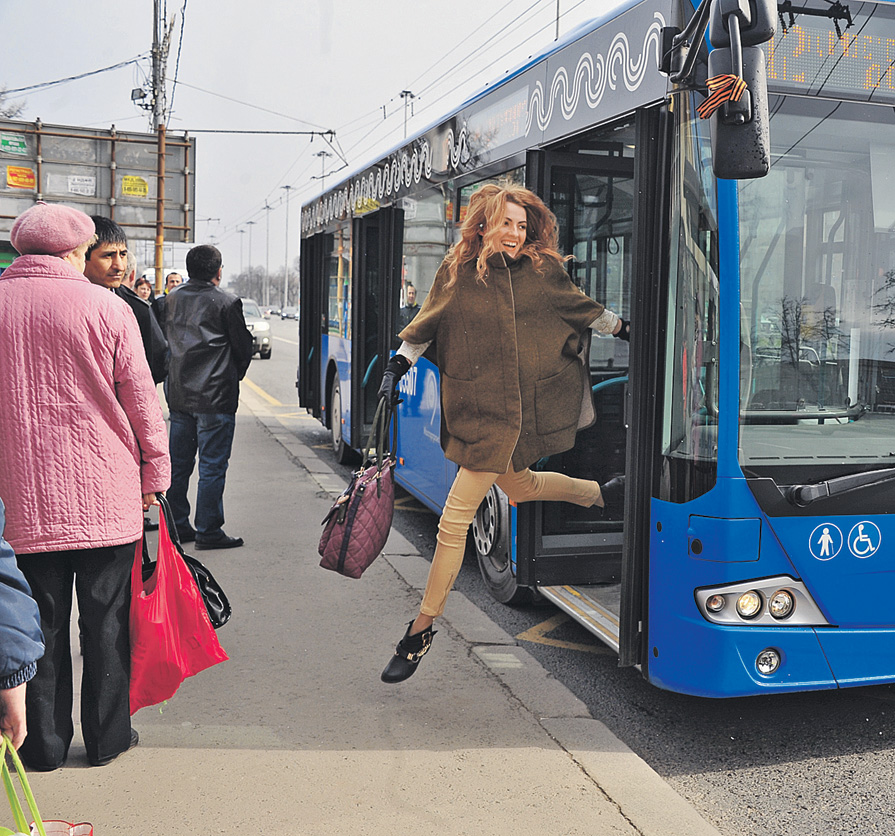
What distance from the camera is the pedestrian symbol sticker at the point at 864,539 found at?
144 inches

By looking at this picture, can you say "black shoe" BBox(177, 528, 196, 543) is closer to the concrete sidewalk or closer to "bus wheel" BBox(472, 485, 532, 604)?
the concrete sidewalk

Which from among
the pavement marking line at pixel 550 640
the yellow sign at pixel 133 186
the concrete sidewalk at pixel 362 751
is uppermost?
the yellow sign at pixel 133 186

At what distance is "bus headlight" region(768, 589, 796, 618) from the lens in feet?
11.8

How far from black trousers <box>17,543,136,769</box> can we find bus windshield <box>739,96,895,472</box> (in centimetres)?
220

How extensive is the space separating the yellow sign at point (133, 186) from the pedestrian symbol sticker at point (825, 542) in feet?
48.2

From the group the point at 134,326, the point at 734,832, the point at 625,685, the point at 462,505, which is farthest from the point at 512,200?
the point at 734,832

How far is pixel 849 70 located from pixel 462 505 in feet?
7.22

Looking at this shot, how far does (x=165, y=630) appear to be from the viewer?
3.51 meters

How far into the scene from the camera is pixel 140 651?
3.52 metres

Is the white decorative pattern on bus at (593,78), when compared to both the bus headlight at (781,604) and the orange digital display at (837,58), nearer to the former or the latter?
the orange digital display at (837,58)

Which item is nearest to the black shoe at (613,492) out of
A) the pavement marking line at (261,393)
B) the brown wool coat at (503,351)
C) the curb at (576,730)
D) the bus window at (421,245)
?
the brown wool coat at (503,351)

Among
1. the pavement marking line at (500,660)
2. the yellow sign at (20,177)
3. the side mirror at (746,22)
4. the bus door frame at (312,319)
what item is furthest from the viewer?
the yellow sign at (20,177)

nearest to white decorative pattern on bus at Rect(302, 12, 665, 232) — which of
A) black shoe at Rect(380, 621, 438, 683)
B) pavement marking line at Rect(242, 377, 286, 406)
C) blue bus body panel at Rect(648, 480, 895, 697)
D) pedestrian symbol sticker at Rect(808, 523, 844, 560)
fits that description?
blue bus body panel at Rect(648, 480, 895, 697)

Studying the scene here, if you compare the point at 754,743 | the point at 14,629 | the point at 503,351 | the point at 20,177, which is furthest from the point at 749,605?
the point at 20,177
